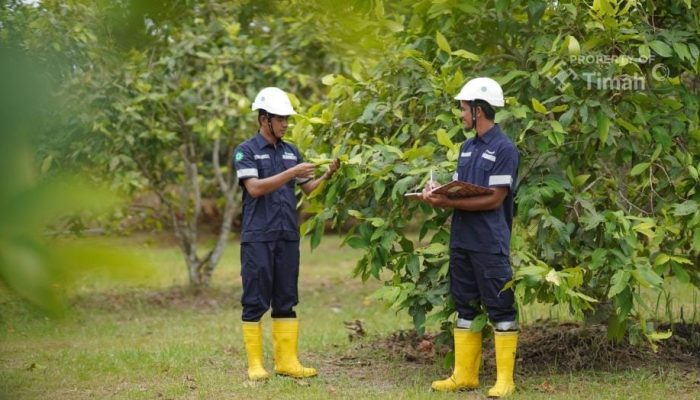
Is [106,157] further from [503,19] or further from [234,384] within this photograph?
[503,19]

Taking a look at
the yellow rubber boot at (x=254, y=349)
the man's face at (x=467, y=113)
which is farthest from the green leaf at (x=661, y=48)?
the yellow rubber boot at (x=254, y=349)

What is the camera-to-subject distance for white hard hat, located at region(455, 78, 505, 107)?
5.30 metres

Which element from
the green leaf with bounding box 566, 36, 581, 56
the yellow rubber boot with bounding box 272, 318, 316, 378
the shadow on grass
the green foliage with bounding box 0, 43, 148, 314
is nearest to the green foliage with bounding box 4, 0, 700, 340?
the green leaf with bounding box 566, 36, 581, 56

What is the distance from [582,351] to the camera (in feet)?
21.2

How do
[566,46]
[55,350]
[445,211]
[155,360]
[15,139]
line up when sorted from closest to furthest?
[15,139] → [566,46] → [445,211] → [155,360] → [55,350]

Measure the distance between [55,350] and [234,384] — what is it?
2347 millimetres

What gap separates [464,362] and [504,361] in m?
0.26

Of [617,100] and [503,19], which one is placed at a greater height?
[503,19]

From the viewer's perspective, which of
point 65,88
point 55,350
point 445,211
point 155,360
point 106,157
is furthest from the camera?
Result: point 106,157

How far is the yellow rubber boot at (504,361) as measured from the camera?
5434 millimetres

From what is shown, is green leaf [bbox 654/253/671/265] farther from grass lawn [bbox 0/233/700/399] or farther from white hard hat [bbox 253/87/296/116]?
white hard hat [bbox 253/87/296/116]

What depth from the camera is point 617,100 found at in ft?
19.2

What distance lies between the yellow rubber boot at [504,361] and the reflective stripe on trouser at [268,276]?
1.41 meters

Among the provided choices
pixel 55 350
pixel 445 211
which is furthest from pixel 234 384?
pixel 55 350
